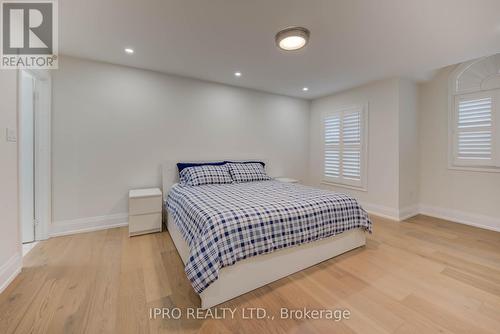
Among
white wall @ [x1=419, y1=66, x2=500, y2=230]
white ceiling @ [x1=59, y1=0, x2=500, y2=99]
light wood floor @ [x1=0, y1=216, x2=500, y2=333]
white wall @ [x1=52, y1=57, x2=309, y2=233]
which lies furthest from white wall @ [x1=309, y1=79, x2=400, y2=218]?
white wall @ [x1=52, y1=57, x2=309, y2=233]

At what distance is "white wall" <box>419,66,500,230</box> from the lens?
3164mm

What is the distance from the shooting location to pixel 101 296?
65.0 inches

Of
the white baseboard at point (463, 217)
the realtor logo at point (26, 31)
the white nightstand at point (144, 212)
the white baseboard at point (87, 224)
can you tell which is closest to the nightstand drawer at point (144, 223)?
the white nightstand at point (144, 212)

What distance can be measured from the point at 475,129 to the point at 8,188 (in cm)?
580

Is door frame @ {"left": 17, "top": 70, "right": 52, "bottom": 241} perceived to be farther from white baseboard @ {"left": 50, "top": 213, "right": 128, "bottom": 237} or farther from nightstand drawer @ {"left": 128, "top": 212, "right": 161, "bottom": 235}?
nightstand drawer @ {"left": 128, "top": 212, "right": 161, "bottom": 235}

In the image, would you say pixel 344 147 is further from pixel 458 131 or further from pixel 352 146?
pixel 458 131

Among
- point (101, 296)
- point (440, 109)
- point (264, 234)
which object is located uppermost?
point (440, 109)

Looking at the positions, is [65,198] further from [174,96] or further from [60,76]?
[174,96]

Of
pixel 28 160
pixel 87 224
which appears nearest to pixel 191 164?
pixel 87 224

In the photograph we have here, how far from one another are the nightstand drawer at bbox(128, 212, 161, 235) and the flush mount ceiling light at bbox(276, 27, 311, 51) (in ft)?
8.73

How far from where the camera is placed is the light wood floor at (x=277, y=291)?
1396mm

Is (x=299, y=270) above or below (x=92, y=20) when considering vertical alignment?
below

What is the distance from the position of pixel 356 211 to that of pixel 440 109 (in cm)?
282

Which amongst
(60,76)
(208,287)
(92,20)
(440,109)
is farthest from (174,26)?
(440,109)
